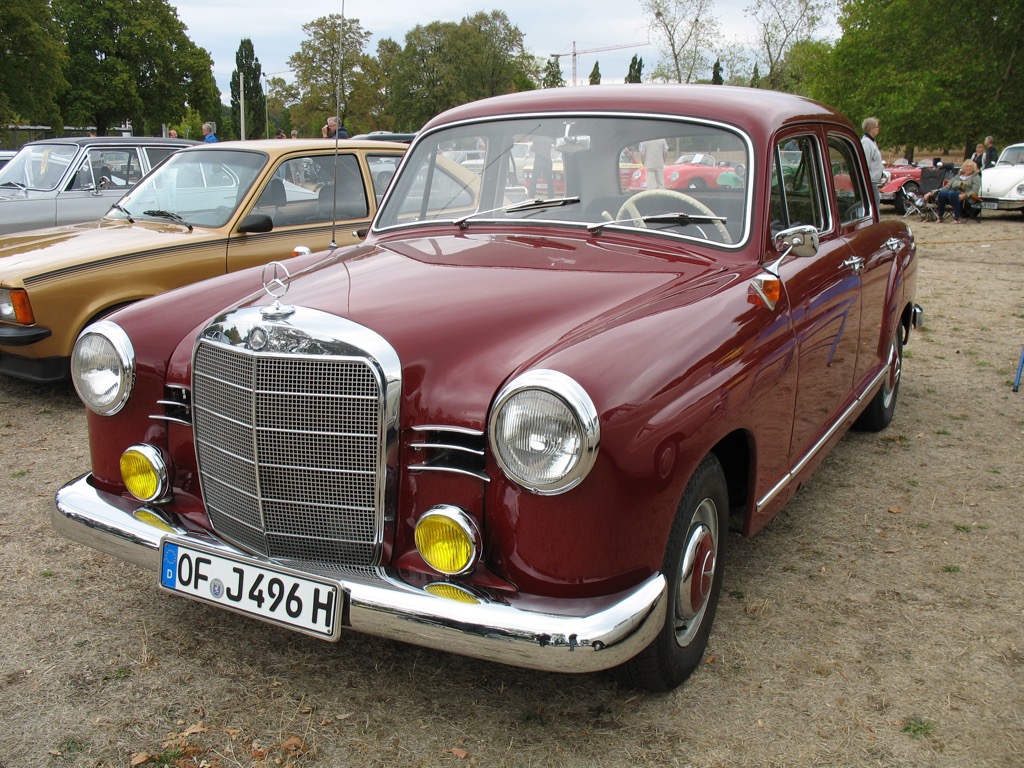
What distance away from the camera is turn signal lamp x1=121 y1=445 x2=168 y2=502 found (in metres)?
2.81

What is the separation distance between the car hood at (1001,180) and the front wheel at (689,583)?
1805 centimetres

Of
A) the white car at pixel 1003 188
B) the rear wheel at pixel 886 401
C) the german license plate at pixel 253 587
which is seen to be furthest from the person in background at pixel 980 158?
the german license plate at pixel 253 587

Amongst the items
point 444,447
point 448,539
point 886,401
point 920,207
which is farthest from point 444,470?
point 920,207

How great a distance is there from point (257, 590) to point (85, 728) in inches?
26.5

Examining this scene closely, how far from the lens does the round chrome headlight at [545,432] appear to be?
2.13m

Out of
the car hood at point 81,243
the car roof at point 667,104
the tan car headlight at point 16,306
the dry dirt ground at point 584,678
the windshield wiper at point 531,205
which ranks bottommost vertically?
the dry dirt ground at point 584,678

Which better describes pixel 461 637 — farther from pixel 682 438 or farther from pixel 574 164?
pixel 574 164

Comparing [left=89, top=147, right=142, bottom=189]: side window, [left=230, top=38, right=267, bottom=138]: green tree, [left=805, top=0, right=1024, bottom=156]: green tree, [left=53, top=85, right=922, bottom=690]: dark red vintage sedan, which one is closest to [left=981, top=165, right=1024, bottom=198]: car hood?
[left=805, top=0, right=1024, bottom=156]: green tree

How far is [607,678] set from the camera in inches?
107

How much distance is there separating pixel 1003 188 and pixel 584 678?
18.5 m

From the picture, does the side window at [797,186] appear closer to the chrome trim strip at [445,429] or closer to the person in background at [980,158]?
the chrome trim strip at [445,429]

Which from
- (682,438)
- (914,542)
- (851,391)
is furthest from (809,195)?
(682,438)

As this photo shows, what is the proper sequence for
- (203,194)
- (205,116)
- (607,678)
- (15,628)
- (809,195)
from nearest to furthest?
(607,678) → (15,628) → (809,195) → (203,194) → (205,116)

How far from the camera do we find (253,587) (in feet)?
8.09
